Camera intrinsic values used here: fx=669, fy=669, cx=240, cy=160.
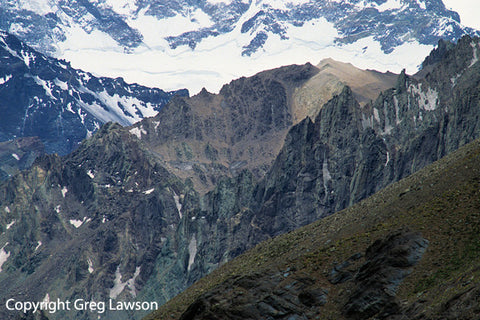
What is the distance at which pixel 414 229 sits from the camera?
71375 millimetres

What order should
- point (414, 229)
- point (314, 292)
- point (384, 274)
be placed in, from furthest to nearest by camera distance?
point (414, 229) < point (314, 292) < point (384, 274)

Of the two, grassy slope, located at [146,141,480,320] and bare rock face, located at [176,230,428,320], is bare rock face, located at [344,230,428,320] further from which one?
grassy slope, located at [146,141,480,320]

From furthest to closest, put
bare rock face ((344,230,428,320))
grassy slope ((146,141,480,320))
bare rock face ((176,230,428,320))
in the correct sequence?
1. bare rock face ((176,230,428,320))
2. grassy slope ((146,141,480,320))
3. bare rock face ((344,230,428,320))

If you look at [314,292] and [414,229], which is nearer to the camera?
[314,292]

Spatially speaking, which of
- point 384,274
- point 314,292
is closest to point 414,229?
point 384,274

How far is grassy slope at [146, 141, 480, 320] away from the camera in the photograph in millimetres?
61875

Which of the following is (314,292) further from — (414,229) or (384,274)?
(414,229)

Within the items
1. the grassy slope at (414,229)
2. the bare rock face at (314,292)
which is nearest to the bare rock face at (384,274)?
the bare rock face at (314,292)

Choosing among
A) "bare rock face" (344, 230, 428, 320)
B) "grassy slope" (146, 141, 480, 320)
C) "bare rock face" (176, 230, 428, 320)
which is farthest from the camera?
"bare rock face" (176, 230, 428, 320)

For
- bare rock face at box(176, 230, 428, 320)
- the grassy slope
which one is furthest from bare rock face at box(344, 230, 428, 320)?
the grassy slope

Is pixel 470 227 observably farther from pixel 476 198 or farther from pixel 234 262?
pixel 234 262

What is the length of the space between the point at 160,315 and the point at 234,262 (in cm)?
2082

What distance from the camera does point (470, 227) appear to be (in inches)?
2677

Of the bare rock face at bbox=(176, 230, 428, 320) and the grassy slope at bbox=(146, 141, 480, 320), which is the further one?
the bare rock face at bbox=(176, 230, 428, 320)
